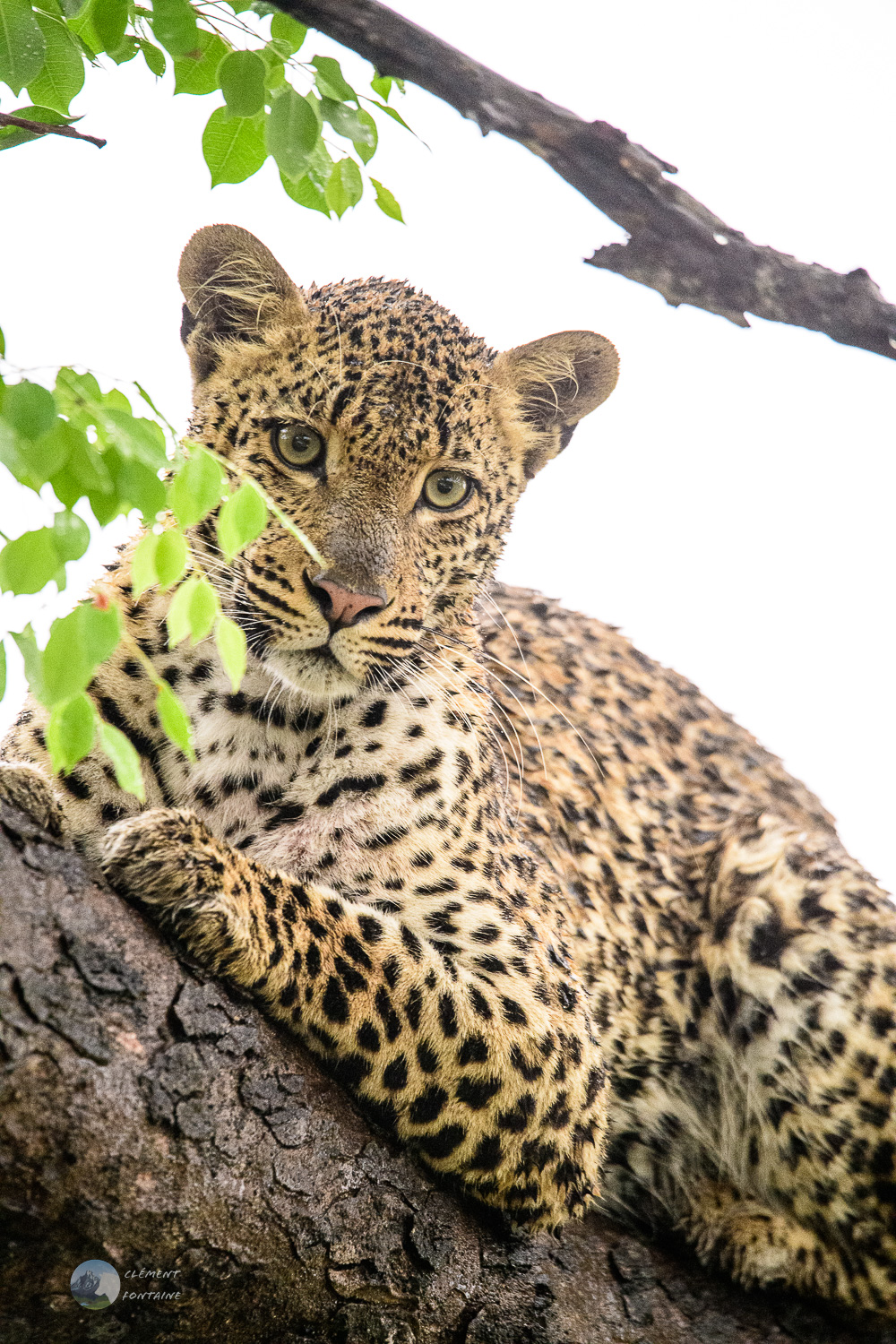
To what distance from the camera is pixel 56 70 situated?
3650mm

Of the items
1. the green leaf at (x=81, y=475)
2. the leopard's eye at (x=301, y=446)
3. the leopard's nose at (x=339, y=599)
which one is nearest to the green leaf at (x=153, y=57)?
the leopard's eye at (x=301, y=446)

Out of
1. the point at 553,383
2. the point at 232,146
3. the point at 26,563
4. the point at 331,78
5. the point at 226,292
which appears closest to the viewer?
the point at 26,563

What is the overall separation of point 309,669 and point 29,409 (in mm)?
1763

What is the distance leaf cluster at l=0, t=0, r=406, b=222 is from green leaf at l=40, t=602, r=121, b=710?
1507 mm

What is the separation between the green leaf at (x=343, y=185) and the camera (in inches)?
152

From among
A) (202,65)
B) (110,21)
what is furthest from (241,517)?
(202,65)

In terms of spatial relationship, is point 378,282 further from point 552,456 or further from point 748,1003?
point 748,1003

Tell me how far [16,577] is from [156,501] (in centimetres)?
33

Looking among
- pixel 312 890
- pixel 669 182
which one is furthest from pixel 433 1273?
pixel 669 182

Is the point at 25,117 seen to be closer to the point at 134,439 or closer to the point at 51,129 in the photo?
the point at 51,129

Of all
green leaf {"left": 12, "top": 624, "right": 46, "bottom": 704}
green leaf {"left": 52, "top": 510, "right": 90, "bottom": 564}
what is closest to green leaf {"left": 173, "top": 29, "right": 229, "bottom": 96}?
green leaf {"left": 52, "top": 510, "right": 90, "bottom": 564}

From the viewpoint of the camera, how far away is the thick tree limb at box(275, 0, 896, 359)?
129 inches

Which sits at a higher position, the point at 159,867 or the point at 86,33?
the point at 86,33

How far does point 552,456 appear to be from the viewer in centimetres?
521
